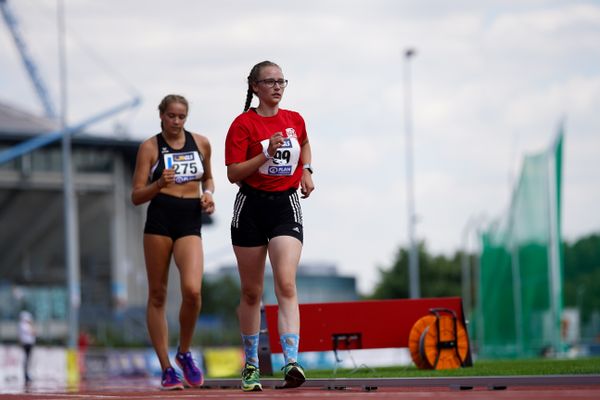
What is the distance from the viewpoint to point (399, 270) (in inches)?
3804

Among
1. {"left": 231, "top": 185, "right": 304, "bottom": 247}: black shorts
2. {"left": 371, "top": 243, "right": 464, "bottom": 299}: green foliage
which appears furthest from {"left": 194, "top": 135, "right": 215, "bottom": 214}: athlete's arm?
{"left": 371, "top": 243, "right": 464, "bottom": 299}: green foliage

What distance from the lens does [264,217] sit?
8.99 m

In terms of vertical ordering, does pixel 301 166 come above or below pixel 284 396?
above

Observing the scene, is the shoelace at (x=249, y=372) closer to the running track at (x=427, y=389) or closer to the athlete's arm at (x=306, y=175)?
the running track at (x=427, y=389)

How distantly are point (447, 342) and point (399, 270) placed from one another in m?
83.3

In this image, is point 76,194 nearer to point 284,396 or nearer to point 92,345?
point 92,345

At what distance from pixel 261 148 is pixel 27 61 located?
10921 cm

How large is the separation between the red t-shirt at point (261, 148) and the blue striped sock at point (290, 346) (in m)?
1.00

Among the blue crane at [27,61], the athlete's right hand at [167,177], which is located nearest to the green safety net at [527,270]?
the athlete's right hand at [167,177]

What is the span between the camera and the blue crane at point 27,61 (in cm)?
11156

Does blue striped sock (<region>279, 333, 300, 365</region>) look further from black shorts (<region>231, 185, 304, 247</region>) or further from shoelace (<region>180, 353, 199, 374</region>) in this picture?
shoelace (<region>180, 353, 199, 374</region>)

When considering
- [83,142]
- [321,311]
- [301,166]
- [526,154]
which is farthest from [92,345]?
[301,166]

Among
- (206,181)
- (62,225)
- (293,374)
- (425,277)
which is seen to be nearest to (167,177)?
(206,181)

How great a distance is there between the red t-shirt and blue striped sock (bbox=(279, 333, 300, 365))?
3.29 ft
